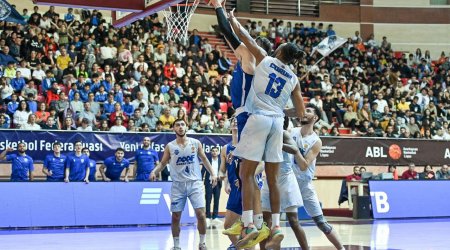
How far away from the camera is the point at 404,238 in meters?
14.6

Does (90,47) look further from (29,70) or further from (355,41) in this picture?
(355,41)

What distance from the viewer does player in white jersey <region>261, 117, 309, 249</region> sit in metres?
9.60

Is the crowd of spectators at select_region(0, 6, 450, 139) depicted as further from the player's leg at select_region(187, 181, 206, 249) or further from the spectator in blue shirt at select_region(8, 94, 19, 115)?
the player's leg at select_region(187, 181, 206, 249)

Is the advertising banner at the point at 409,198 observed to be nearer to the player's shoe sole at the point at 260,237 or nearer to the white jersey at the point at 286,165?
the white jersey at the point at 286,165

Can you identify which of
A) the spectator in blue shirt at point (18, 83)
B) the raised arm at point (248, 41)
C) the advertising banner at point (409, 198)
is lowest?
the advertising banner at point (409, 198)

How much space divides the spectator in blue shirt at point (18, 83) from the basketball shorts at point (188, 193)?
9.76 meters

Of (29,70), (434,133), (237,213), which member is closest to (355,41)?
(434,133)

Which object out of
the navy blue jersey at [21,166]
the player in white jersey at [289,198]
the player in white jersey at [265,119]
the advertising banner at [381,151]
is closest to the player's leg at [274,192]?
the player in white jersey at [265,119]

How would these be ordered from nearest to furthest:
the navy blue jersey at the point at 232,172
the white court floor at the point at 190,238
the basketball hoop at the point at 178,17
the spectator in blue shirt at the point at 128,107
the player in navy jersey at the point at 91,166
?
1. the navy blue jersey at the point at 232,172
2. the white court floor at the point at 190,238
3. the basketball hoop at the point at 178,17
4. the player in navy jersey at the point at 91,166
5. the spectator in blue shirt at the point at 128,107

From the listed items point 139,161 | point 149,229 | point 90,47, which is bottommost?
point 149,229

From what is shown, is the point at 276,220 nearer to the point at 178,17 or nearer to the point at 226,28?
the point at 226,28

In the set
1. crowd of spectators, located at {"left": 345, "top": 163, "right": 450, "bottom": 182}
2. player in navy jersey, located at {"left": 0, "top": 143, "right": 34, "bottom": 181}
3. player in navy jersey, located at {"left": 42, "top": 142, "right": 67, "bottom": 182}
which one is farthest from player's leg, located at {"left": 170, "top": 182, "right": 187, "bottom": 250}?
crowd of spectators, located at {"left": 345, "top": 163, "right": 450, "bottom": 182}

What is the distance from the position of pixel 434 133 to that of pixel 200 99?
9.27 m

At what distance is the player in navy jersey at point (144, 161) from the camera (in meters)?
18.9
